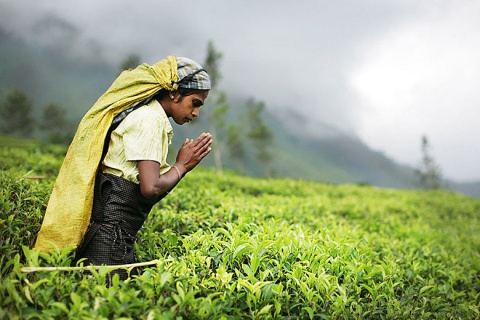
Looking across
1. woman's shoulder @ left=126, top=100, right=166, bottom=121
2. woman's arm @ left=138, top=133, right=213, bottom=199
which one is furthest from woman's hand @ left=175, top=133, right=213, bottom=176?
woman's shoulder @ left=126, top=100, right=166, bottom=121

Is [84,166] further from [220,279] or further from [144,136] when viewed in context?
[220,279]

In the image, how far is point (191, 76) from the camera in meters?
2.50

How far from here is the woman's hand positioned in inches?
94.6

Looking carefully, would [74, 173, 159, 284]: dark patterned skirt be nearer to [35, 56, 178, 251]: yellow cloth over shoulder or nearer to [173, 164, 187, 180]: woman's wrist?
[35, 56, 178, 251]: yellow cloth over shoulder

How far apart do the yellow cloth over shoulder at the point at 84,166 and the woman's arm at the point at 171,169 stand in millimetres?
359

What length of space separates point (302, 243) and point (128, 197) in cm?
137

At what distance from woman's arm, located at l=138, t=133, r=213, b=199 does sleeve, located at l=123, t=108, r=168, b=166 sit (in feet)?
0.17

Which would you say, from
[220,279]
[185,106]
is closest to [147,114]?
[185,106]

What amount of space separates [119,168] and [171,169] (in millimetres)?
319

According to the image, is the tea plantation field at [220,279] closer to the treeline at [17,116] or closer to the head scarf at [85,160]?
the head scarf at [85,160]

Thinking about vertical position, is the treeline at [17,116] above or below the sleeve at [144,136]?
above

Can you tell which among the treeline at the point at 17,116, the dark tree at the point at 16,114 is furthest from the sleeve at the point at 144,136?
the dark tree at the point at 16,114

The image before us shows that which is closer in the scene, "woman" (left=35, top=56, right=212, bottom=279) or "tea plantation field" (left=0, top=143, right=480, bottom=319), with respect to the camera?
"tea plantation field" (left=0, top=143, right=480, bottom=319)

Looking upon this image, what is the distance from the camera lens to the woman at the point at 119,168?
7.33 ft
